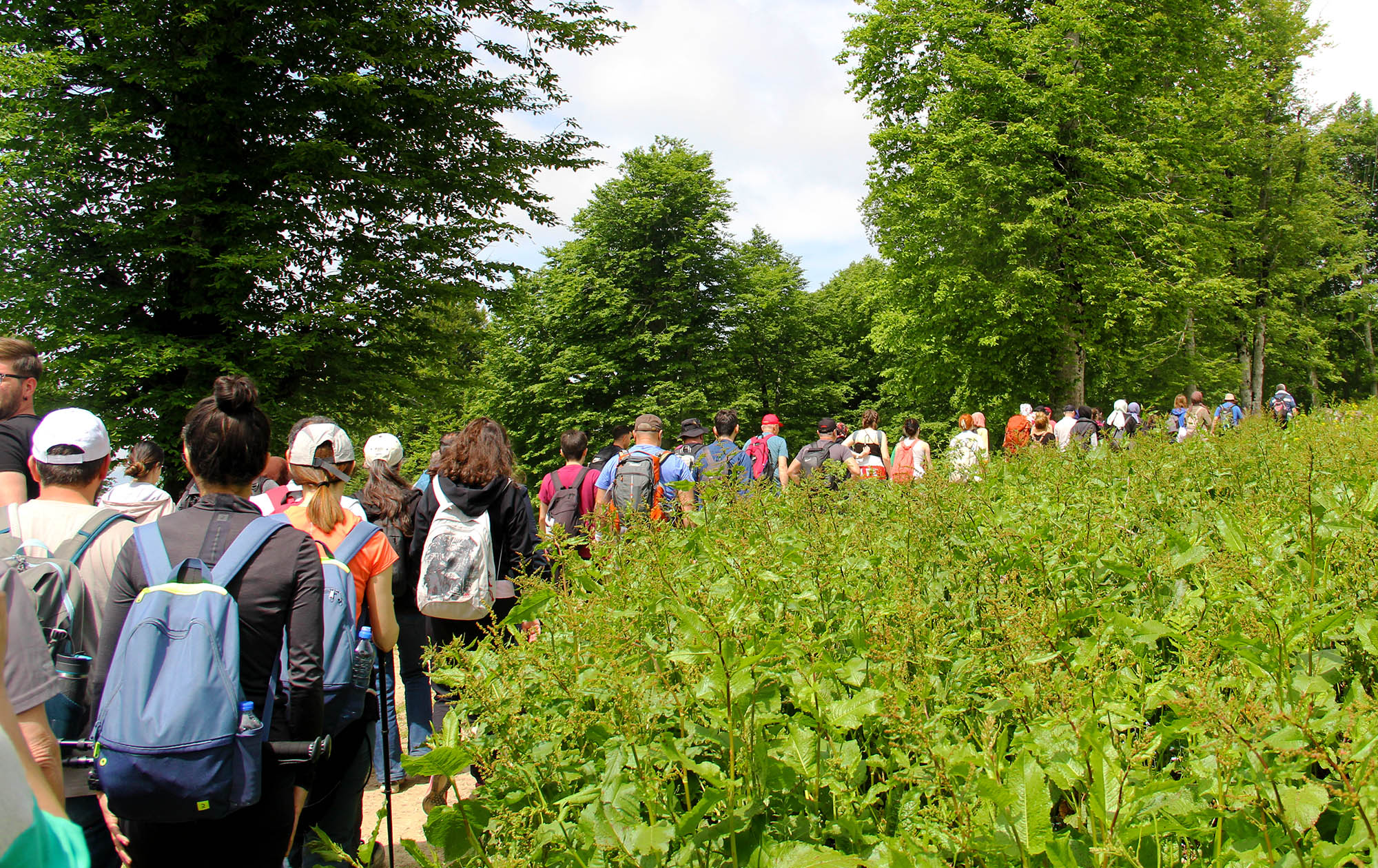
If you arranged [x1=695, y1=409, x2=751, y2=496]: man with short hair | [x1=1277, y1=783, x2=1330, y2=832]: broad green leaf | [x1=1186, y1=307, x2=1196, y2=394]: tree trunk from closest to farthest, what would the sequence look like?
[x1=1277, y1=783, x2=1330, y2=832]: broad green leaf
[x1=695, y1=409, x2=751, y2=496]: man with short hair
[x1=1186, y1=307, x2=1196, y2=394]: tree trunk

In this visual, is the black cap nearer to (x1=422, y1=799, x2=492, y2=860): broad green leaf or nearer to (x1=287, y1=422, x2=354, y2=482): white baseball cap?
(x1=287, y1=422, x2=354, y2=482): white baseball cap

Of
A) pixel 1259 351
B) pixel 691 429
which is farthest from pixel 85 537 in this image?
pixel 1259 351

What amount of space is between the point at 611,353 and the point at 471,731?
2992 cm

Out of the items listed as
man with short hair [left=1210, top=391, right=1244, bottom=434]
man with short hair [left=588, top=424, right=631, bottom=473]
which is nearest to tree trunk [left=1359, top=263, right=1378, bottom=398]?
man with short hair [left=1210, top=391, right=1244, bottom=434]

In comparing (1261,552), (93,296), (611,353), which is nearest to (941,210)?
(611,353)

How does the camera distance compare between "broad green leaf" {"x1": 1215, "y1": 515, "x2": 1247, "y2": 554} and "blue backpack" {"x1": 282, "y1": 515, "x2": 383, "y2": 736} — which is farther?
"blue backpack" {"x1": 282, "y1": 515, "x2": 383, "y2": 736}

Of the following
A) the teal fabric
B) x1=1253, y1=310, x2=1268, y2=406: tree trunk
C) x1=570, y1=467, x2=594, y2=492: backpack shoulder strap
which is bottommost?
the teal fabric

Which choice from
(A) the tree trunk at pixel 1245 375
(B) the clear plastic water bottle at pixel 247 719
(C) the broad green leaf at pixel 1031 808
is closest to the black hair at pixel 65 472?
(B) the clear plastic water bottle at pixel 247 719

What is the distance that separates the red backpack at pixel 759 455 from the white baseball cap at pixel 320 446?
517 cm

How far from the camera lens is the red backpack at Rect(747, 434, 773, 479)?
28.2 feet

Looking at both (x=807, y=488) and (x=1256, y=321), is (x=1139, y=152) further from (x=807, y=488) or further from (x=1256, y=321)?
(x=807, y=488)

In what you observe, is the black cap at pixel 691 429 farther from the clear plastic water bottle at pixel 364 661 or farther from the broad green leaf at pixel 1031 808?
the broad green leaf at pixel 1031 808

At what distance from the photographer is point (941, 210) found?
65.4ft

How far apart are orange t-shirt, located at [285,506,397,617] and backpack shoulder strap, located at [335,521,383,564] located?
0.02m
